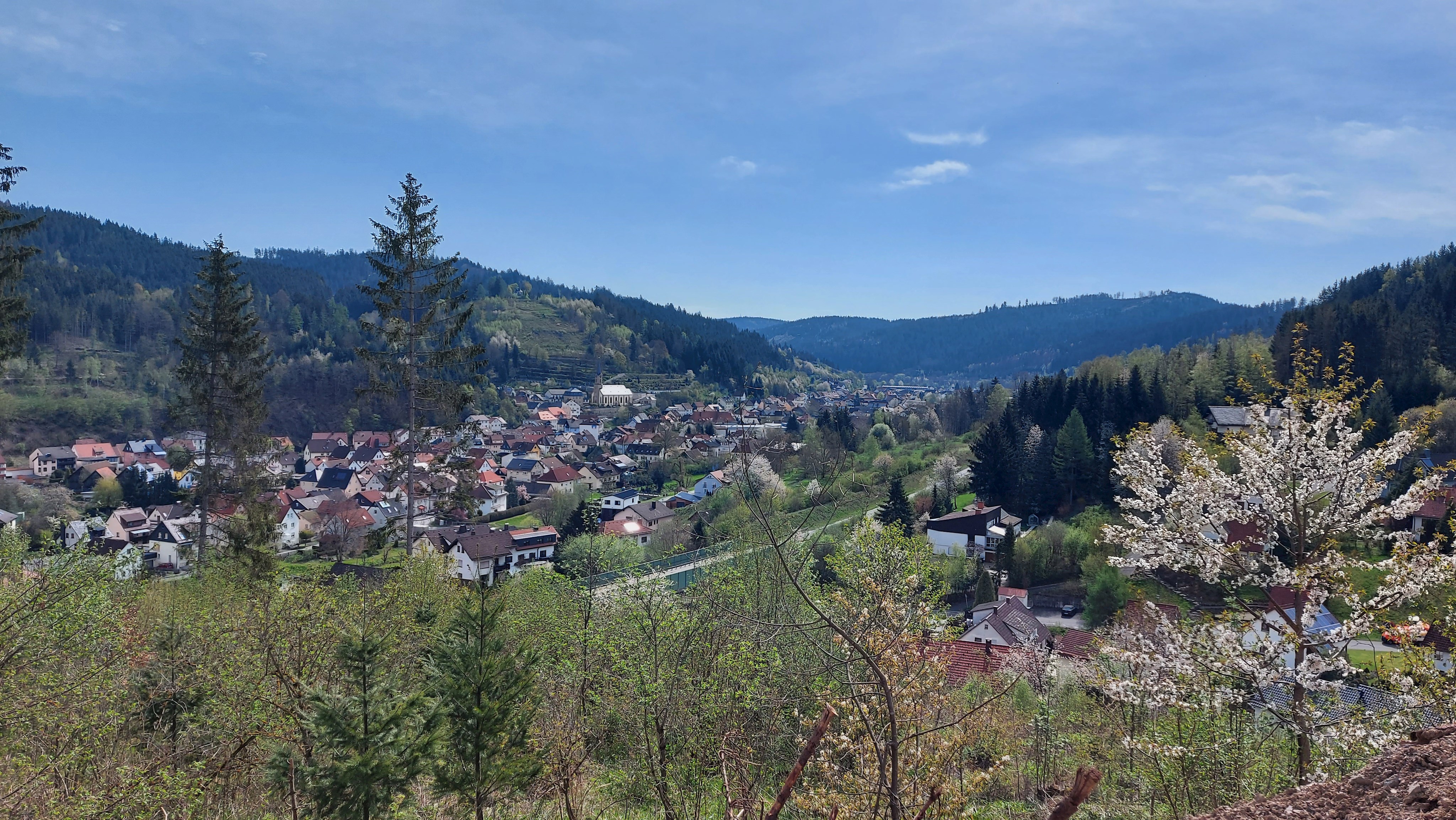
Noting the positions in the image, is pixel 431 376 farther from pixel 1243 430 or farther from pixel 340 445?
pixel 340 445

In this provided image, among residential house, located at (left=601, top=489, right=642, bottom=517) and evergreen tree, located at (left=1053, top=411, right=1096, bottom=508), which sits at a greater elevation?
evergreen tree, located at (left=1053, top=411, right=1096, bottom=508)

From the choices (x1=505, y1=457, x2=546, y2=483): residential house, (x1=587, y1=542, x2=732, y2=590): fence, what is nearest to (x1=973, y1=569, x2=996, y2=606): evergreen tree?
(x1=587, y1=542, x2=732, y2=590): fence

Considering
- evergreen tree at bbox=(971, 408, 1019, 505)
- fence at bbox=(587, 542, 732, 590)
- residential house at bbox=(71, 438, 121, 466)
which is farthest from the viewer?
residential house at bbox=(71, 438, 121, 466)

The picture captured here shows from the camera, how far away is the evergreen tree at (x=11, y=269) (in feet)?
36.4

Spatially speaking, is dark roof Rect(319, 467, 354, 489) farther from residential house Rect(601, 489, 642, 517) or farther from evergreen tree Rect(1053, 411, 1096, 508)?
evergreen tree Rect(1053, 411, 1096, 508)

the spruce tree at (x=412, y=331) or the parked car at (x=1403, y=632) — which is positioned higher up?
the spruce tree at (x=412, y=331)

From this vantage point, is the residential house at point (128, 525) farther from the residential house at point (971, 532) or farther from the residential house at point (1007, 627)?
the residential house at point (1007, 627)

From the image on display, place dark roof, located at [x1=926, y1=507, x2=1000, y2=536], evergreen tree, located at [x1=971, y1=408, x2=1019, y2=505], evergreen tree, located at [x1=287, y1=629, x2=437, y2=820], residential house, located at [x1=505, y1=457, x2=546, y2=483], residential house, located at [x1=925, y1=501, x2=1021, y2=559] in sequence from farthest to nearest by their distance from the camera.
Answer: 1. residential house, located at [x1=505, y1=457, x2=546, y2=483]
2. evergreen tree, located at [x1=971, y1=408, x2=1019, y2=505]
3. dark roof, located at [x1=926, y1=507, x2=1000, y2=536]
4. residential house, located at [x1=925, y1=501, x2=1021, y2=559]
5. evergreen tree, located at [x1=287, y1=629, x2=437, y2=820]

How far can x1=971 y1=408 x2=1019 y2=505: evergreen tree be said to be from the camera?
42219 mm

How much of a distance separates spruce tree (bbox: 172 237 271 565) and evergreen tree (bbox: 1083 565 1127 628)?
2780cm

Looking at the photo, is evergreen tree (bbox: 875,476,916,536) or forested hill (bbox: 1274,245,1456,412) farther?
forested hill (bbox: 1274,245,1456,412)

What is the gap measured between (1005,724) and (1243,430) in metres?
5.18

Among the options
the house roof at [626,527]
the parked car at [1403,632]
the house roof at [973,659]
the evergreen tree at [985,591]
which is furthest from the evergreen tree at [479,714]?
the house roof at [626,527]

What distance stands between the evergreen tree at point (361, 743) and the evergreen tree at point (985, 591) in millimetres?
28384
